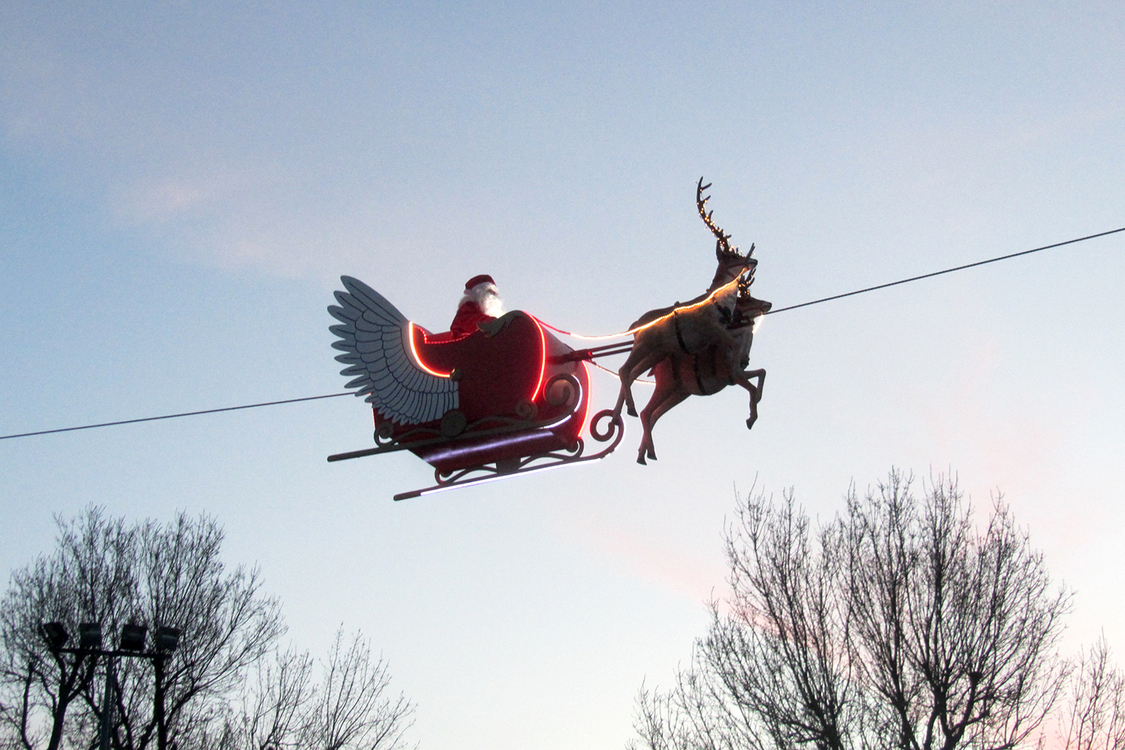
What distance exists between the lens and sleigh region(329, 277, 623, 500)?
25.2 ft

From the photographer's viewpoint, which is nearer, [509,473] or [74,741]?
[509,473]

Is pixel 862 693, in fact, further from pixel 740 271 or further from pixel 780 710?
pixel 740 271

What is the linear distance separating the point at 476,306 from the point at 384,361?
0.90 meters

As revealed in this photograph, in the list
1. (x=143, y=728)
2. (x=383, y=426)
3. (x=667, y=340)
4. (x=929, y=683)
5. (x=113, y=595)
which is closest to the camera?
(x=667, y=340)

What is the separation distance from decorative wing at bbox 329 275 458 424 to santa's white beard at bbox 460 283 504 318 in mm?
655

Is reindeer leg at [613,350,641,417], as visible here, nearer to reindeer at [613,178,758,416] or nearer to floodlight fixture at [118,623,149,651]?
reindeer at [613,178,758,416]

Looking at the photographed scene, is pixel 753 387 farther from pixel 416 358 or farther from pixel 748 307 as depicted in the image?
pixel 416 358

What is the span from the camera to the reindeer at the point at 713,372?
7.32 meters

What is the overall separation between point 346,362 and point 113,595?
1082cm

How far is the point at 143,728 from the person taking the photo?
619 inches

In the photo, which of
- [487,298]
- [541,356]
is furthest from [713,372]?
[487,298]

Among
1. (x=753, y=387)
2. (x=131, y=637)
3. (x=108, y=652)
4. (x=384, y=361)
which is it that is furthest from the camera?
(x=108, y=652)

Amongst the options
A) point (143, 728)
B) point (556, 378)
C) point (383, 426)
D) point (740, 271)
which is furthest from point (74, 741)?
point (740, 271)

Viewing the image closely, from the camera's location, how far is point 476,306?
869 cm
